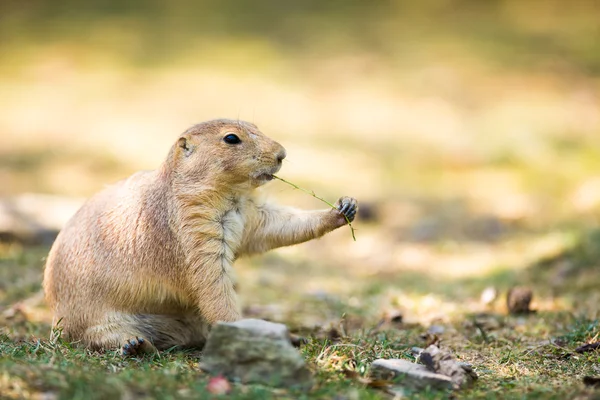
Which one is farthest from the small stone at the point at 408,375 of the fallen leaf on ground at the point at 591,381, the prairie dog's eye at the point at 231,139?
the prairie dog's eye at the point at 231,139

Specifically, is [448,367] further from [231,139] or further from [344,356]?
[231,139]

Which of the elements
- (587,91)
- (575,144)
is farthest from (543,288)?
(587,91)

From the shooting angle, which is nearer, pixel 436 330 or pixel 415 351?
pixel 415 351

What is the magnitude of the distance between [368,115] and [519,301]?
927 centimetres

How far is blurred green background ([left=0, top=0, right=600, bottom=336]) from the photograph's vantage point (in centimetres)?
841

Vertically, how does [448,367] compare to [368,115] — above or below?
below

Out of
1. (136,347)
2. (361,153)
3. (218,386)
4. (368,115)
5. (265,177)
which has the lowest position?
(136,347)

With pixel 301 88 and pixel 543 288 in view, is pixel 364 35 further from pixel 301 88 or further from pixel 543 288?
pixel 543 288

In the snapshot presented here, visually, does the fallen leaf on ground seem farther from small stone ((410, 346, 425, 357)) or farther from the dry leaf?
the dry leaf

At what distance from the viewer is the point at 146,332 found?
4.74m

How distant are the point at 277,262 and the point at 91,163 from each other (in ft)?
16.6

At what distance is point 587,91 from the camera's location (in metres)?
15.0

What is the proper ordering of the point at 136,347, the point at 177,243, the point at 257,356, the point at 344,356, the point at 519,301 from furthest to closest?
the point at 519,301 → the point at 177,243 → the point at 136,347 → the point at 344,356 → the point at 257,356

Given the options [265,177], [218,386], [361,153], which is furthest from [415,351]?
[361,153]
